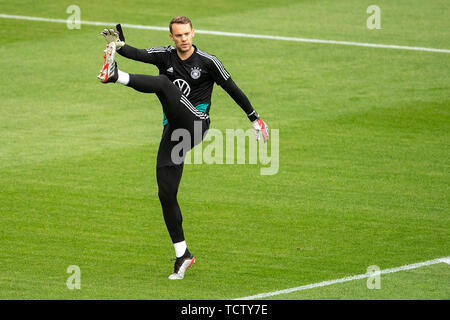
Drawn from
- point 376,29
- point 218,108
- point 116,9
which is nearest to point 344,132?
point 218,108

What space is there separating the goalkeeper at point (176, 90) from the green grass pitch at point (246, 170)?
25.0 inches

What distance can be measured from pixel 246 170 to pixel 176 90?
160 inches

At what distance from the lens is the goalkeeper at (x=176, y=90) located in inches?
330

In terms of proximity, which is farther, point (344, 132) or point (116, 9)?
point (116, 9)

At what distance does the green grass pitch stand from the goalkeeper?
2.08 ft

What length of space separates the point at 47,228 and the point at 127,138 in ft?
12.9

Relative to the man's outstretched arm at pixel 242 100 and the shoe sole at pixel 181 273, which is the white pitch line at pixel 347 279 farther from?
the man's outstretched arm at pixel 242 100

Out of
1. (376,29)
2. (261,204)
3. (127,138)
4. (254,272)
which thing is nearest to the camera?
(254,272)

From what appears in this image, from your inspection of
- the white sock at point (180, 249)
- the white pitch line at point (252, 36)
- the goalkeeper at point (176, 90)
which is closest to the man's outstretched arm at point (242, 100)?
the goalkeeper at point (176, 90)

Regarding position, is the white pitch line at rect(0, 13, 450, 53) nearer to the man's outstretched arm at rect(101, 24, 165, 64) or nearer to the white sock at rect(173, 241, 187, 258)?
the man's outstretched arm at rect(101, 24, 165, 64)

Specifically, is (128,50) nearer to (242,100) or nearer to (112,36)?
(112,36)

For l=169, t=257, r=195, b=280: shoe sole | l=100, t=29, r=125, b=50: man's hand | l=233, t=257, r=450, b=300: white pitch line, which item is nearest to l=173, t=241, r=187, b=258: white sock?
l=169, t=257, r=195, b=280: shoe sole
